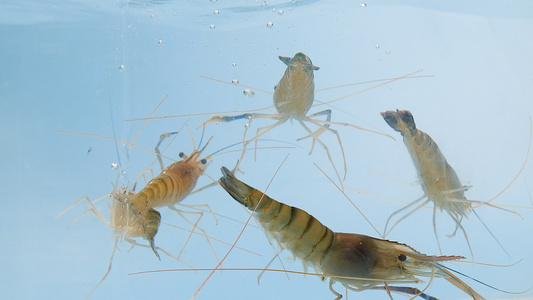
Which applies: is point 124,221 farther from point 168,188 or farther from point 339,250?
point 339,250

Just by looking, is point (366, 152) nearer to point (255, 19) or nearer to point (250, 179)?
point (250, 179)

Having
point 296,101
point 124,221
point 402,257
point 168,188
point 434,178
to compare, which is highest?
point 296,101

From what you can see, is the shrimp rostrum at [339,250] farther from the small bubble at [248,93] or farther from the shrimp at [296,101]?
the small bubble at [248,93]

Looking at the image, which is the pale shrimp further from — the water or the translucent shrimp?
the translucent shrimp

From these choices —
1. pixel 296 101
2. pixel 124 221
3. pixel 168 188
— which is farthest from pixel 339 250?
pixel 124 221

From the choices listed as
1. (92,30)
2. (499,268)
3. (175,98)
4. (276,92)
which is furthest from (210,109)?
(499,268)

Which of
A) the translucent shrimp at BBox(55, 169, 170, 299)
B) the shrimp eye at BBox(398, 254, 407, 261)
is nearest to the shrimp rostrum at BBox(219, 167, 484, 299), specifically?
the shrimp eye at BBox(398, 254, 407, 261)
